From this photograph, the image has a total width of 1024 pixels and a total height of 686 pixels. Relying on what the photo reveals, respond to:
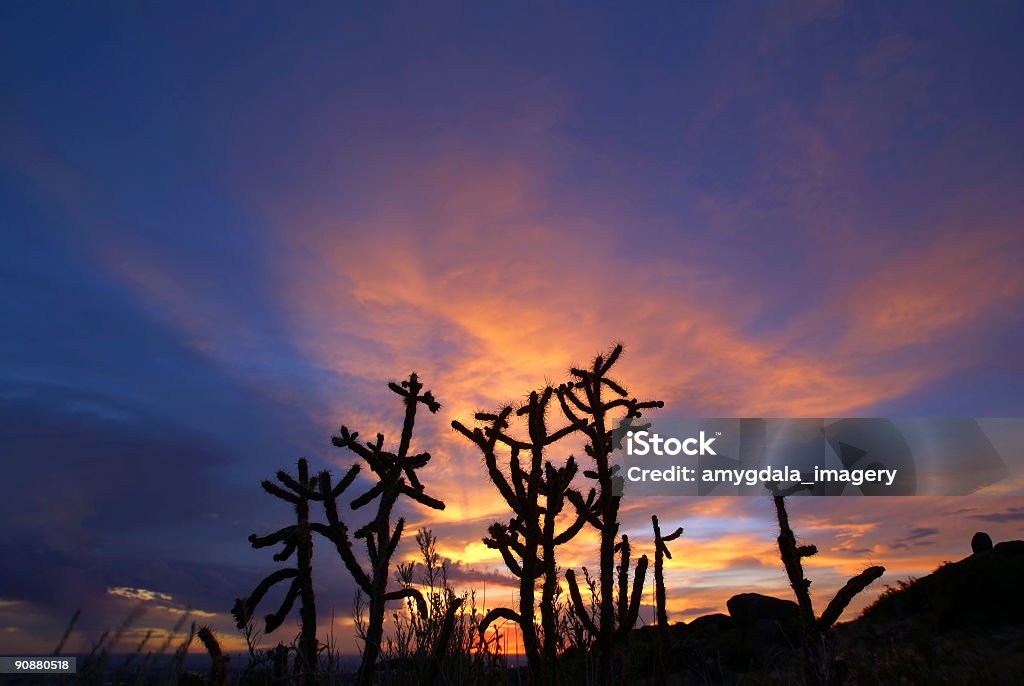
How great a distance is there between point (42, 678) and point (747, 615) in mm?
36630

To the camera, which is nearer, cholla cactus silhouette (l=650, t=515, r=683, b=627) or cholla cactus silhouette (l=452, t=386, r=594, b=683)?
cholla cactus silhouette (l=452, t=386, r=594, b=683)

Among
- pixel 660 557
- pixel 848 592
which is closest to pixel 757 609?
pixel 660 557

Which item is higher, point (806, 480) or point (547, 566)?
point (806, 480)

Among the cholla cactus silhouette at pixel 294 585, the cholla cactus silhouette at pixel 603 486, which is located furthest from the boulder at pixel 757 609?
the cholla cactus silhouette at pixel 294 585

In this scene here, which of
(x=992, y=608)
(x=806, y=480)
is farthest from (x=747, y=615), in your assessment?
(x=806, y=480)

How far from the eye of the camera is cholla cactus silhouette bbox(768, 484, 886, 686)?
4602 millimetres

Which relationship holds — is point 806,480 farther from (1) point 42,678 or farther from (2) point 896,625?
(2) point 896,625

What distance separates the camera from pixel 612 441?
252 inches

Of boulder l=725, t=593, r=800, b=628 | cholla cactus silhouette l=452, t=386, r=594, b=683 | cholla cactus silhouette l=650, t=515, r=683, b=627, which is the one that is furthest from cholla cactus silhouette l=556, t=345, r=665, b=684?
boulder l=725, t=593, r=800, b=628

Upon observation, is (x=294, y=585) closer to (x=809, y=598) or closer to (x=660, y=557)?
(x=809, y=598)

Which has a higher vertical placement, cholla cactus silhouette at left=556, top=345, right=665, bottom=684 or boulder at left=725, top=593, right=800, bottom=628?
cholla cactus silhouette at left=556, top=345, right=665, bottom=684

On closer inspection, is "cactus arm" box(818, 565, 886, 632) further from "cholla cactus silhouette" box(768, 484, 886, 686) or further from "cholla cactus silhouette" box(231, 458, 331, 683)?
"cholla cactus silhouette" box(231, 458, 331, 683)

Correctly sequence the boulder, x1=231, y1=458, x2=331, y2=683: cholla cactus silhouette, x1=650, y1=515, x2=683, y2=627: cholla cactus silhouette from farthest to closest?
the boulder, x1=650, y1=515, x2=683, y2=627: cholla cactus silhouette, x1=231, y1=458, x2=331, y2=683: cholla cactus silhouette

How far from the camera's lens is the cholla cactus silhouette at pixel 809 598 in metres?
4.60
